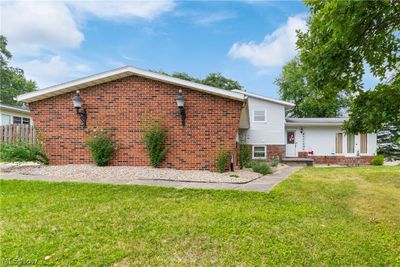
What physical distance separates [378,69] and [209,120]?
497cm

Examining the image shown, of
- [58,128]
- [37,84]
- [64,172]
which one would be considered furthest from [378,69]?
[37,84]

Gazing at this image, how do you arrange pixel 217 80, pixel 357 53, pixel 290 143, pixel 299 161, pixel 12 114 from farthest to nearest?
pixel 217 80
pixel 12 114
pixel 290 143
pixel 299 161
pixel 357 53

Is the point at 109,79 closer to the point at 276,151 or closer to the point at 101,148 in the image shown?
the point at 101,148

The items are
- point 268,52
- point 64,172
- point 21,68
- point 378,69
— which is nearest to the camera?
point 378,69

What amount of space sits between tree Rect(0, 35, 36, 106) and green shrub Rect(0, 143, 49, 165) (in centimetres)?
3047

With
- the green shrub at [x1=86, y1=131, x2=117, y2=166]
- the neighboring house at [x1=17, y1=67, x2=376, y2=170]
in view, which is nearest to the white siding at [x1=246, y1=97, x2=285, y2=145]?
the neighboring house at [x1=17, y1=67, x2=376, y2=170]

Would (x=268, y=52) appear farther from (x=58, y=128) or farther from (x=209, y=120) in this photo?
(x=58, y=128)

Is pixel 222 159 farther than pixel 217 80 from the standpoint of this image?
No

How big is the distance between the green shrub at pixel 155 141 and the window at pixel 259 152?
33.1 feet

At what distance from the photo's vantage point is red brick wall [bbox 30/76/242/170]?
873 cm

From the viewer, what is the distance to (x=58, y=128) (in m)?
9.15

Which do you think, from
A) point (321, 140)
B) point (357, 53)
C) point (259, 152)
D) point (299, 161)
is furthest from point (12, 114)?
point (321, 140)

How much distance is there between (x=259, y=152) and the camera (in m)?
17.7

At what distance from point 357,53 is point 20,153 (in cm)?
959
